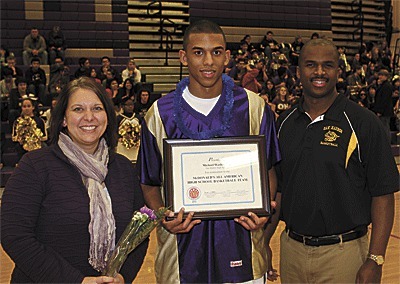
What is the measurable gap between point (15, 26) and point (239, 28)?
696 centimetres

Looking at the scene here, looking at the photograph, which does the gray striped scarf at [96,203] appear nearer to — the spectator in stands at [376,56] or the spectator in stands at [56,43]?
the spectator in stands at [56,43]

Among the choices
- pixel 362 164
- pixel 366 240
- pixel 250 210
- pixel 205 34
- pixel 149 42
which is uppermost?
pixel 149 42

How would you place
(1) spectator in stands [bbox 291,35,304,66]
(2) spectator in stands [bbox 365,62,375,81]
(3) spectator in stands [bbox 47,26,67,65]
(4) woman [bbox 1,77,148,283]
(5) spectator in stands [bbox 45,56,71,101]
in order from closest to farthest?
(4) woman [bbox 1,77,148,283] < (5) spectator in stands [bbox 45,56,71,101] < (3) spectator in stands [bbox 47,26,67,65] < (2) spectator in stands [bbox 365,62,375,81] < (1) spectator in stands [bbox 291,35,304,66]

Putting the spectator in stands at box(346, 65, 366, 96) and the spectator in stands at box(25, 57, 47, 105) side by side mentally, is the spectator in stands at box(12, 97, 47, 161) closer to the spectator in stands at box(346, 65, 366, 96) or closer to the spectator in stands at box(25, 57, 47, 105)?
the spectator in stands at box(25, 57, 47, 105)

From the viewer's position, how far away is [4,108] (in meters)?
9.93

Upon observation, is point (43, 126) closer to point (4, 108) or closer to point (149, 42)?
point (4, 108)

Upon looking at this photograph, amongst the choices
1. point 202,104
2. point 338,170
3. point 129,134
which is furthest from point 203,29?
point 129,134

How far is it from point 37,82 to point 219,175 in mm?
9497

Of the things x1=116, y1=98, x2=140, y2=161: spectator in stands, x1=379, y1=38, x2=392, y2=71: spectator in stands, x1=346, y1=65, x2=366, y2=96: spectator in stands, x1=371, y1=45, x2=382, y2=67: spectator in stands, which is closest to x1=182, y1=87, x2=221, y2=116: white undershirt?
x1=116, y1=98, x2=140, y2=161: spectator in stands

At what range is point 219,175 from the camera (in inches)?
91.4

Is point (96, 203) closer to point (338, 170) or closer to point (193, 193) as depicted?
point (193, 193)

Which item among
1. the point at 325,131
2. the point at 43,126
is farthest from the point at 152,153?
the point at 43,126

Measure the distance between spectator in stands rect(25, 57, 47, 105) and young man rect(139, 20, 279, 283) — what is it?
8.96 m

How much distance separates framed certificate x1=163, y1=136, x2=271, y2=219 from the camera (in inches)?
89.4
